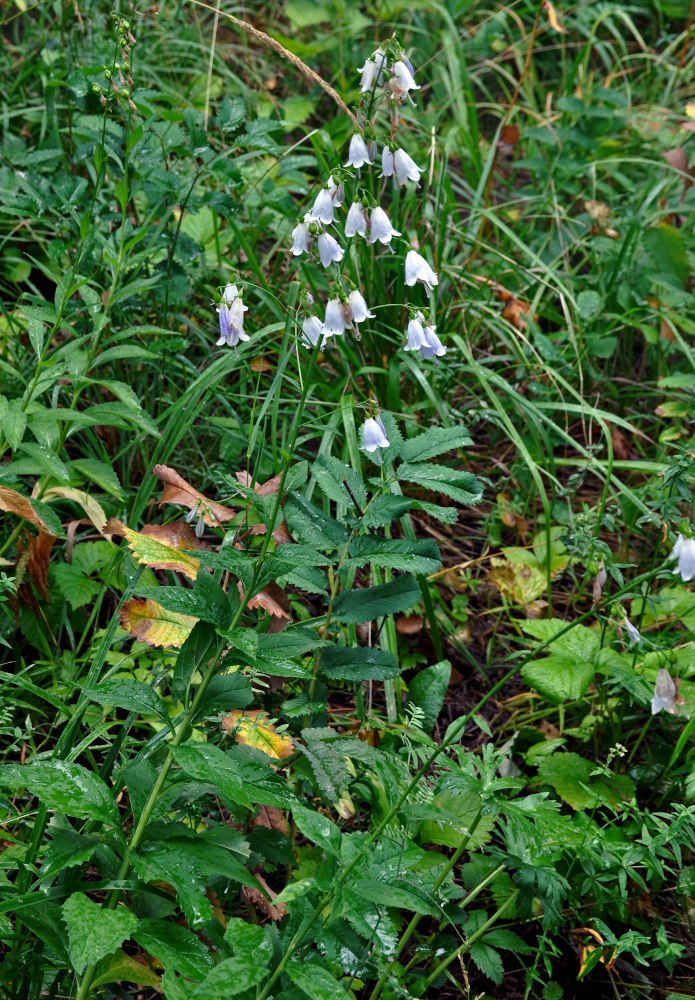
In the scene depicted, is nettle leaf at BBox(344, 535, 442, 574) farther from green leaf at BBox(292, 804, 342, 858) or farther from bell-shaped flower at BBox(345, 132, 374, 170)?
bell-shaped flower at BBox(345, 132, 374, 170)

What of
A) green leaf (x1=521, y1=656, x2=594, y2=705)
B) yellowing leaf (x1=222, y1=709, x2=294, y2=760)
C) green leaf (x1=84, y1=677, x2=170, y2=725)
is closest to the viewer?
green leaf (x1=84, y1=677, x2=170, y2=725)

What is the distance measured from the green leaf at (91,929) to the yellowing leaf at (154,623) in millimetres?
543

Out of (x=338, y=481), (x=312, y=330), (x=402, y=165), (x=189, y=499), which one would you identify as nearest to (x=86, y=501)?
(x=189, y=499)

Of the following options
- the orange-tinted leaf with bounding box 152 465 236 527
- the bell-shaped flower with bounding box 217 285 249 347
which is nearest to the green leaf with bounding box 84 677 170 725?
the orange-tinted leaf with bounding box 152 465 236 527

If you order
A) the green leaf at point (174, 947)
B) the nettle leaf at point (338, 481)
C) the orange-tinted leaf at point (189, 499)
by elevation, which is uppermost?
the nettle leaf at point (338, 481)

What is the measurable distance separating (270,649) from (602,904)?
82 cm

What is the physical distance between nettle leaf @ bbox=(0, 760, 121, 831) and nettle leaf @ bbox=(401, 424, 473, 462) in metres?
0.79

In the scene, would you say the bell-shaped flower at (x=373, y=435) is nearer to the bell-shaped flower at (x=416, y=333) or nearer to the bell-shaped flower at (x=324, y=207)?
the bell-shaped flower at (x=416, y=333)

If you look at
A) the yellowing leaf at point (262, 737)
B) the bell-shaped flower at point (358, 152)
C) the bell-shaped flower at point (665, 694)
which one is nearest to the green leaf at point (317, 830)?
the yellowing leaf at point (262, 737)

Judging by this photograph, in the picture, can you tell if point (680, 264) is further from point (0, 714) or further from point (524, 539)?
point (0, 714)

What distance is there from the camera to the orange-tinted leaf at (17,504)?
174 cm

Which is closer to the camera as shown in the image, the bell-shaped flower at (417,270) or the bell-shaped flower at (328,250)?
the bell-shaped flower at (328,250)

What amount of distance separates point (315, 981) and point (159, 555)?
808 mm

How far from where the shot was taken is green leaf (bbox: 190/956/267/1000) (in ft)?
3.25
